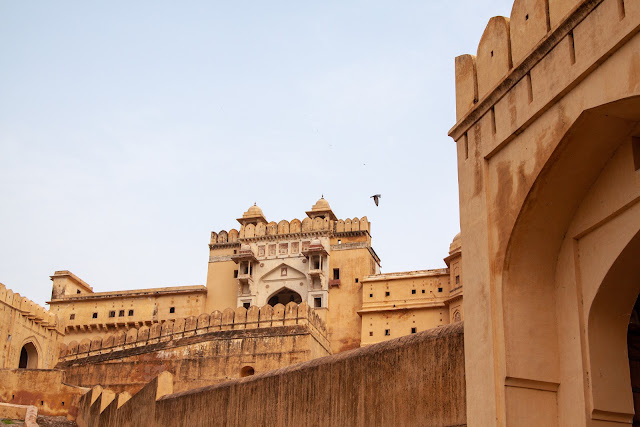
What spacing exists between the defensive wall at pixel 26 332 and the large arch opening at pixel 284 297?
27.1 feet

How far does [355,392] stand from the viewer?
7930 millimetres

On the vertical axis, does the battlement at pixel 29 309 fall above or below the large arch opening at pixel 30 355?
above

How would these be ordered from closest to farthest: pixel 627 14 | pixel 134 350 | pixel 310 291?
pixel 627 14
pixel 134 350
pixel 310 291

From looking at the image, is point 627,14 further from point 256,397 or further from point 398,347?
point 256,397

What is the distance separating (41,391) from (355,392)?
16.4 m

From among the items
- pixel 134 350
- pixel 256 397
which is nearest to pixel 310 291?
pixel 134 350

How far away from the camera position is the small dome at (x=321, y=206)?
35.0 metres

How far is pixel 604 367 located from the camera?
522cm

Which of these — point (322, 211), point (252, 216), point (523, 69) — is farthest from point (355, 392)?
point (252, 216)

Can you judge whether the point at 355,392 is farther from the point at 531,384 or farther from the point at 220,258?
the point at 220,258

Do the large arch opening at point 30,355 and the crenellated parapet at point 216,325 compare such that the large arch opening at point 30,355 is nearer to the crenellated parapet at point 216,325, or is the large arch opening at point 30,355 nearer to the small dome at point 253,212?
the crenellated parapet at point 216,325

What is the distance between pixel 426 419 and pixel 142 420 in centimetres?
735

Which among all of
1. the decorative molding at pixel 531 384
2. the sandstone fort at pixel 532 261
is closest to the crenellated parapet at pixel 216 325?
the sandstone fort at pixel 532 261

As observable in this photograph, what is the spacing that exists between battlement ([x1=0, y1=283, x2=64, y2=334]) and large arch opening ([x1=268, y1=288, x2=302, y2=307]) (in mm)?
8284
